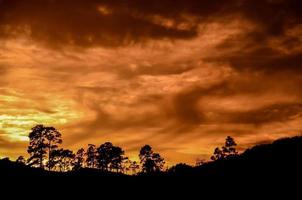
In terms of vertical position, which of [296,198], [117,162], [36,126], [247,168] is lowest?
[296,198]

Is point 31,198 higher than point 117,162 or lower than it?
lower

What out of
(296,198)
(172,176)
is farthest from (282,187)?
(172,176)

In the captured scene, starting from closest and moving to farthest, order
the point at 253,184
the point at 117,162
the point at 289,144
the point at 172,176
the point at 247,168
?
the point at 253,184, the point at 247,168, the point at 289,144, the point at 172,176, the point at 117,162

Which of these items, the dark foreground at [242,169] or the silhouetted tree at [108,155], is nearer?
the dark foreground at [242,169]

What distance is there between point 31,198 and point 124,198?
476 inches

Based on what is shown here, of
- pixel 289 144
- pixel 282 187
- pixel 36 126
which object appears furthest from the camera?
pixel 36 126

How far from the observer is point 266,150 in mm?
45875

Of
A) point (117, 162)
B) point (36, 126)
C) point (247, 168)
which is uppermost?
point (36, 126)

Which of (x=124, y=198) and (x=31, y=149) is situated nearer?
(x=124, y=198)

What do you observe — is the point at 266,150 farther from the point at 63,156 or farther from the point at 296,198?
the point at 63,156

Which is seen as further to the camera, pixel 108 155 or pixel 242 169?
pixel 108 155

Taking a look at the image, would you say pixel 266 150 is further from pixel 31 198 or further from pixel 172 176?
pixel 31 198

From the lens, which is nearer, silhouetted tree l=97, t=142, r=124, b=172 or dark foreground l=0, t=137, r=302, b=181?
dark foreground l=0, t=137, r=302, b=181

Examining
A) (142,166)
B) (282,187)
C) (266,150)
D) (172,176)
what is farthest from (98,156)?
(282,187)
